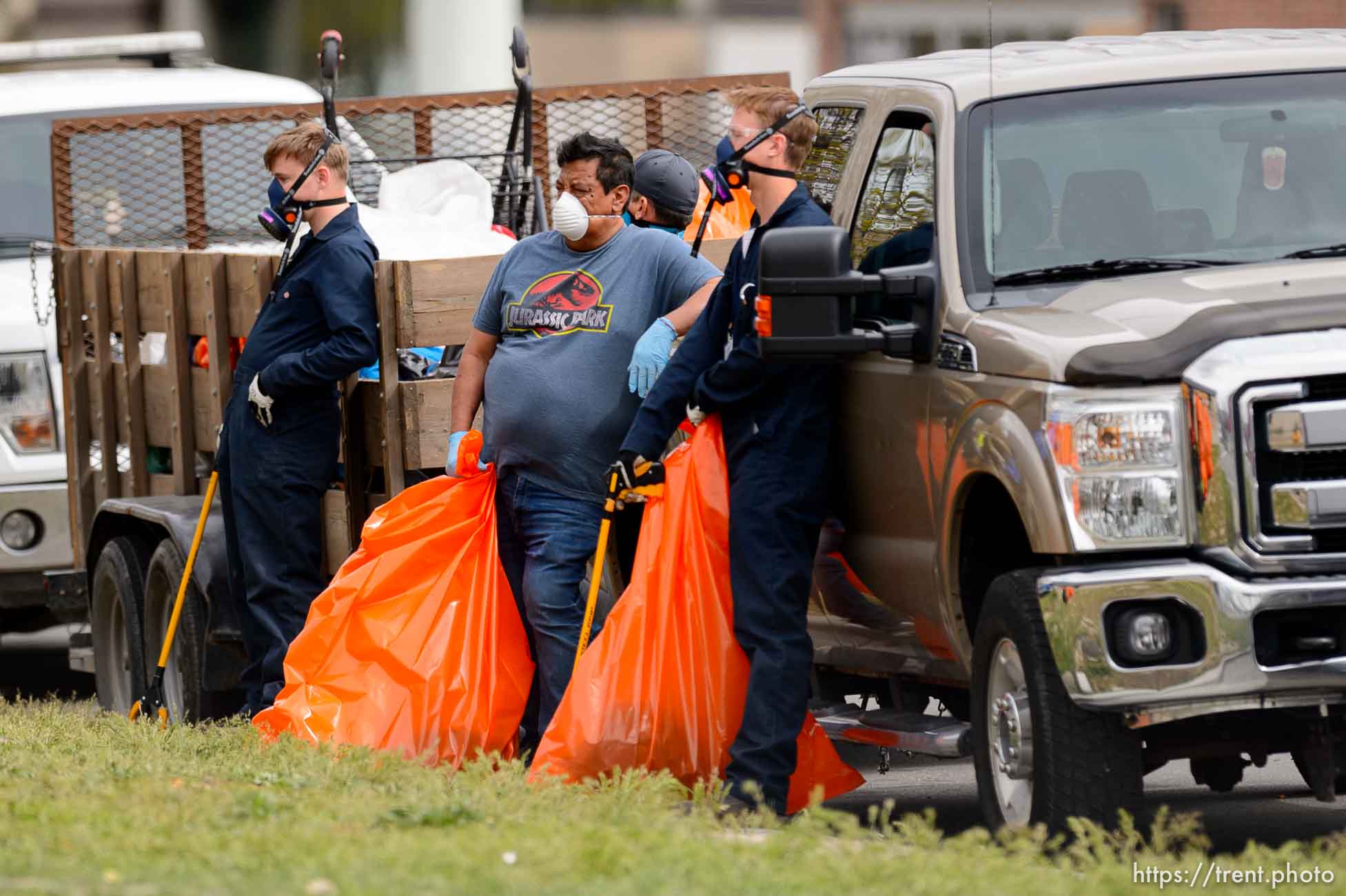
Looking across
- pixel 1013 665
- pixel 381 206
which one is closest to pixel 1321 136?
pixel 1013 665

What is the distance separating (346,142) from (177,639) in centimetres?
287

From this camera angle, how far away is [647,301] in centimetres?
731

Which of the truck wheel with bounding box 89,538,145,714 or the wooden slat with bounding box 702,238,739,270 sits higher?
the wooden slat with bounding box 702,238,739,270

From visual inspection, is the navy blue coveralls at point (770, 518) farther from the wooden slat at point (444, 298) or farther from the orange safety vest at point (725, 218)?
the orange safety vest at point (725, 218)

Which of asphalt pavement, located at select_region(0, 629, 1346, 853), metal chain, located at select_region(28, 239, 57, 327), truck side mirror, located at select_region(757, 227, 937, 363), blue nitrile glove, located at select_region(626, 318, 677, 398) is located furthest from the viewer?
metal chain, located at select_region(28, 239, 57, 327)

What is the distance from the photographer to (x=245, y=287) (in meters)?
8.65

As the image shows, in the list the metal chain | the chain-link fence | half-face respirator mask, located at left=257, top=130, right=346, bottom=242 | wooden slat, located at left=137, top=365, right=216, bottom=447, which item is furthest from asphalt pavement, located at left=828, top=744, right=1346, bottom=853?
the metal chain

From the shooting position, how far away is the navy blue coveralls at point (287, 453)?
808 cm

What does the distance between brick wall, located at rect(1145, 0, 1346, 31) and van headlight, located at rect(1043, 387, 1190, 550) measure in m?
10.9

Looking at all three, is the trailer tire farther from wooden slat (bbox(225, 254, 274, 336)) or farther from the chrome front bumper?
the chrome front bumper

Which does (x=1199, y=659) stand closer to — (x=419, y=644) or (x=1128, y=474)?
(x=1128, y=474)

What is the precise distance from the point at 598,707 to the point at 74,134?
5.09 metres

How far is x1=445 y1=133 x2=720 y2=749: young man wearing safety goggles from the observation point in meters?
7.21

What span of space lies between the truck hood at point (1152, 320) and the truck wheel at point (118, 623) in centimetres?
447
